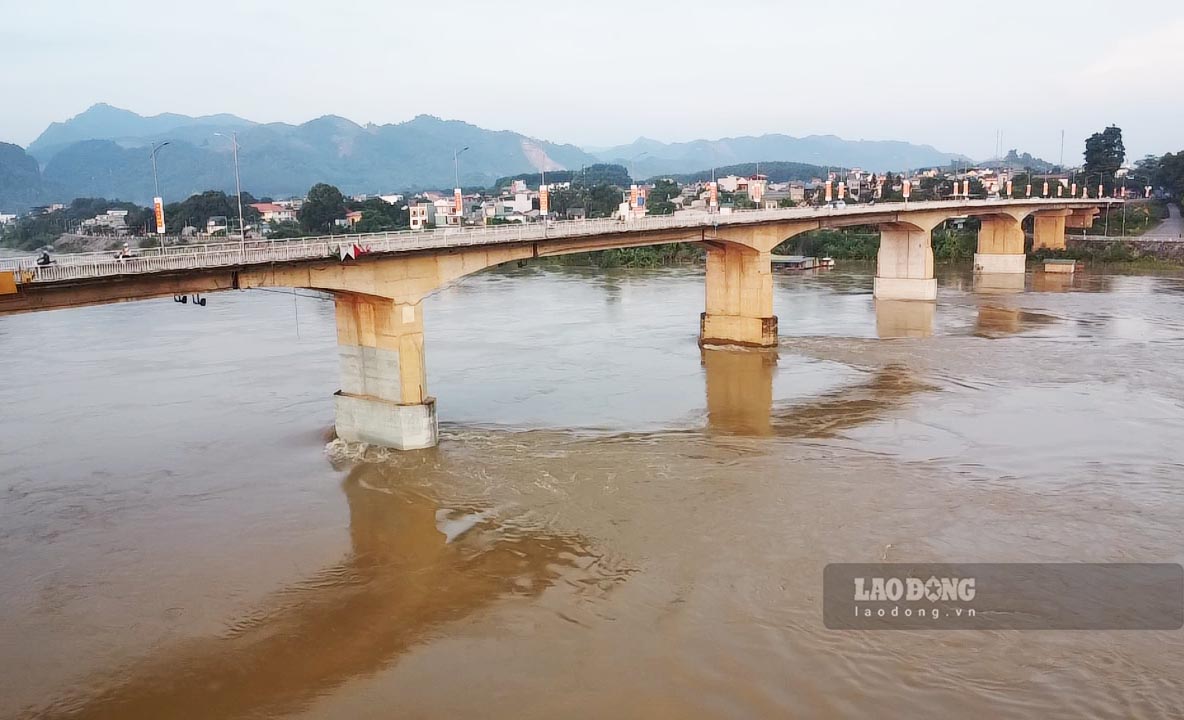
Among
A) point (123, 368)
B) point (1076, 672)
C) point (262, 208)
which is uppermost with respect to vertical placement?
point (262, 208)

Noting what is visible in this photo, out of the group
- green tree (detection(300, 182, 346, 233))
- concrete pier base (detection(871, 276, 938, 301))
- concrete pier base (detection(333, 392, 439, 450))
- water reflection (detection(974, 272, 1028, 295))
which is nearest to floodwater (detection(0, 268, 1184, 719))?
concrete pier base (detection(333, 392, 439, 450))

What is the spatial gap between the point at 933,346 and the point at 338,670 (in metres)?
31.1

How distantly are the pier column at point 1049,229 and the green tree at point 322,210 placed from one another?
2508 inches

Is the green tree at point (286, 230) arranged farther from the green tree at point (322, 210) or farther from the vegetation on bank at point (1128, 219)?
the vegetation on bank at point (1128, 219)

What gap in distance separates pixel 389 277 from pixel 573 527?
926cm

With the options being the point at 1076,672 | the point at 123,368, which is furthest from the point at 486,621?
the point at 123,368

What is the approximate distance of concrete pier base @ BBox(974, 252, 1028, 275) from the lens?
2625 inches

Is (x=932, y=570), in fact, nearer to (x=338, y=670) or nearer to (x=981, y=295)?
(x=338, y=670)

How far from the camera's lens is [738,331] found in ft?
124

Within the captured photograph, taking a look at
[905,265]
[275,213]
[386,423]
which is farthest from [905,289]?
[275,213]

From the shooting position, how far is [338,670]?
1313 cm

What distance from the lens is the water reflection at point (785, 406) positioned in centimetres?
2567

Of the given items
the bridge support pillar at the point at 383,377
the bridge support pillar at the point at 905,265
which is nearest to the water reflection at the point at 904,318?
the bridge support pillar at the point at 905,265
